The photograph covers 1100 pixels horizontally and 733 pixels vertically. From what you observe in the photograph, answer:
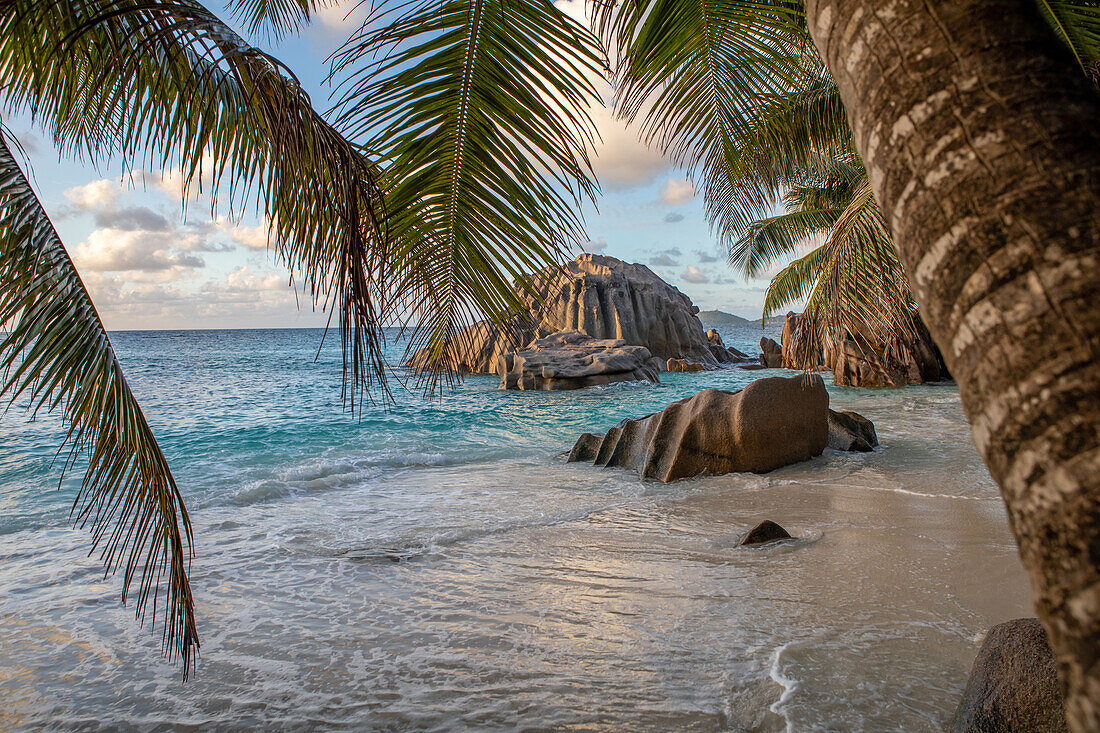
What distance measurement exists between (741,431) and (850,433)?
252cm

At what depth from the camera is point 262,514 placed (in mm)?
7918

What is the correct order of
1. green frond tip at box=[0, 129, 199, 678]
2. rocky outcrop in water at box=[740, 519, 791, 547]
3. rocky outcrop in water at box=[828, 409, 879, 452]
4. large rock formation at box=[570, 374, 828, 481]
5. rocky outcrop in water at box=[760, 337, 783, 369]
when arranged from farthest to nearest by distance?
1. rocky outcrop in water at box=[760, 337, 783, 369]
2. rocky outcrop in water at box=[828, 409, 879, 452]
3. large rock formation at box=[570, 374, 828, 481]
4. rocky outcrop in water at box=[740, 519, 791, 547]
5. green frond tip at box=[0, 129, 199, 678]

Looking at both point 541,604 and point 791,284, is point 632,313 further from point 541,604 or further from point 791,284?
point 541,604

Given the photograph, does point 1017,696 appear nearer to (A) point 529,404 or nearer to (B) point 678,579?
(B) point 678,579

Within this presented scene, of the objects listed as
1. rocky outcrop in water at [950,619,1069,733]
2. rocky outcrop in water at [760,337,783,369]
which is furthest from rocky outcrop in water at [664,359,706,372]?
rocky outcrop in water at [950,619,1069,733]

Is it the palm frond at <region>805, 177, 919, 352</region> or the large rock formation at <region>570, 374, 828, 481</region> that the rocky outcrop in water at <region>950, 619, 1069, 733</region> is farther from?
the large rock formation at <region>570, 374, 828, 481</region>

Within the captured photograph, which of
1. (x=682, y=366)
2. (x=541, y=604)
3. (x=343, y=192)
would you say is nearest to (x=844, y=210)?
(x=541, y=604)

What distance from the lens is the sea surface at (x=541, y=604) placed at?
3324mm

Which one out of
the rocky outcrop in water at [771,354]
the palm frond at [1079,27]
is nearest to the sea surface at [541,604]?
the palm frond at [1079,27]

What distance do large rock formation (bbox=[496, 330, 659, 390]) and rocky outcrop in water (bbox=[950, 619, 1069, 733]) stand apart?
2089 cm

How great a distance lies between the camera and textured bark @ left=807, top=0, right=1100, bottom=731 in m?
0.83

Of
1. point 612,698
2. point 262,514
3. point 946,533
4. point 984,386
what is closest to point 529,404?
point 262,514

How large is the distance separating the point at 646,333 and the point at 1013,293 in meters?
34.4

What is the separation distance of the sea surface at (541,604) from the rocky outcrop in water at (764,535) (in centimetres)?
15
